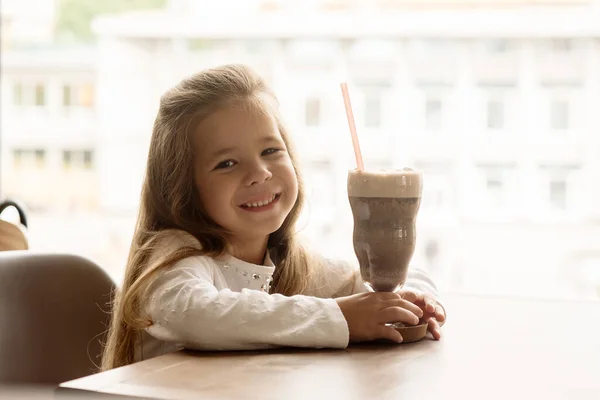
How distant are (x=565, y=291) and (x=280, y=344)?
5291 mm

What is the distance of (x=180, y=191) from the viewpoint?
5.35 ft

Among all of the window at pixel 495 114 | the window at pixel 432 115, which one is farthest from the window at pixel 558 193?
the window at pixel 432 115

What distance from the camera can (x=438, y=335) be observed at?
1422 millimetres

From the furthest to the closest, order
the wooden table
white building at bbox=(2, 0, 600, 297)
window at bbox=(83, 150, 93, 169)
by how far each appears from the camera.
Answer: window at bbox=(83, 150, 93, 169) → white building at bbox=(2, 0, 600, 297) → the wooden table

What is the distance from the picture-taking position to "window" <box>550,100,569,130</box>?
6238 millimetres

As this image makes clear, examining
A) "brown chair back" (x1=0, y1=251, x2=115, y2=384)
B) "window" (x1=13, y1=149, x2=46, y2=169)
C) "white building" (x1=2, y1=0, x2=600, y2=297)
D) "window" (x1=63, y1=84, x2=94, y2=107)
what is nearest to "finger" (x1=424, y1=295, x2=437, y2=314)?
"brown chair back" (x1=0, y1=251, x2=115, y2=384)

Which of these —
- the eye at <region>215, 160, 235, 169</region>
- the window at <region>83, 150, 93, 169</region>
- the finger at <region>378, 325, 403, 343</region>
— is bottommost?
the window at <region>83, 150, 93, 169</region>

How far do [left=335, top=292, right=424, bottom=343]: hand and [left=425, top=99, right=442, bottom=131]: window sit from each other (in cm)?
501

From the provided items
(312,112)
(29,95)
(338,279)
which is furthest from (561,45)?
(338,279)

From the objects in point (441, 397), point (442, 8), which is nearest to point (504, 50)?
point (442, 8)

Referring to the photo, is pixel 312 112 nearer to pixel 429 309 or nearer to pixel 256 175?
pixel 256 175

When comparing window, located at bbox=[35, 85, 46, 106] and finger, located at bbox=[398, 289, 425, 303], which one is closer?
finger, located at bbox=[398, 289, 425, 303]

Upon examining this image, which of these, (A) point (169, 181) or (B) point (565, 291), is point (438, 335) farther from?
(B) point (565, 291)

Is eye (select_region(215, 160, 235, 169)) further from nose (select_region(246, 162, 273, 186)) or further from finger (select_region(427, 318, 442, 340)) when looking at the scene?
finger (select_region(427, 318, 442, 340))
